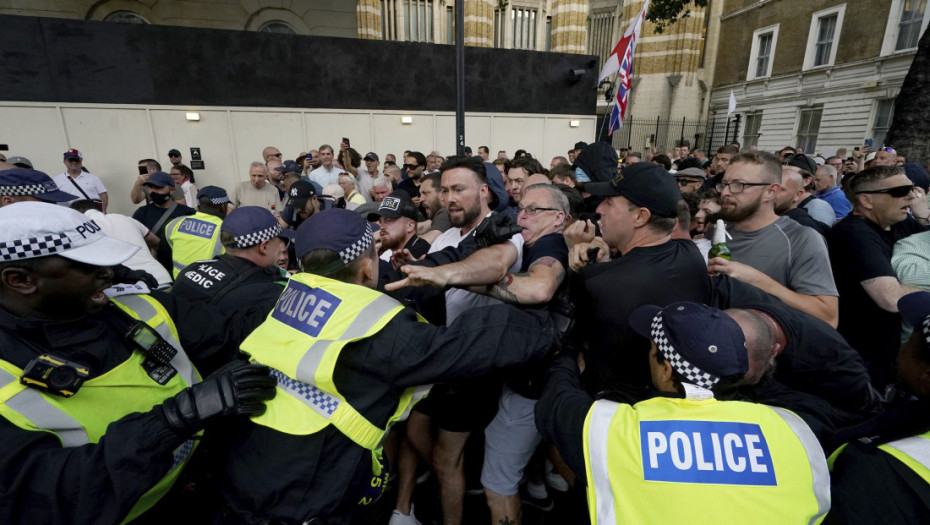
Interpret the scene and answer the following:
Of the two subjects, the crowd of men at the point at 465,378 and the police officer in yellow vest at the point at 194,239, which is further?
the police officer in yellow vest at the point at 194,239

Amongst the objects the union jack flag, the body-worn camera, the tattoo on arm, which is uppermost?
the union jack flag

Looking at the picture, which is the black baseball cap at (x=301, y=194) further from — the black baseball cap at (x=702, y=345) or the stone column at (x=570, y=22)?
the stone column at (x=570, y=22)

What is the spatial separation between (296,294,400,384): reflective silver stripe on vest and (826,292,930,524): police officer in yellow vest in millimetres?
1620

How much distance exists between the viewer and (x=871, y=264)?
2.79 metres

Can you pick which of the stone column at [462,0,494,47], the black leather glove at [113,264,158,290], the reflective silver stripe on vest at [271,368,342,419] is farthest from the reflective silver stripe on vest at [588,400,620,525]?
the stone column at [462,0,494,47]

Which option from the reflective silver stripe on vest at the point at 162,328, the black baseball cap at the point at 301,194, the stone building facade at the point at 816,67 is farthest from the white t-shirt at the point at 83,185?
the stone building facade at the point at 816,67

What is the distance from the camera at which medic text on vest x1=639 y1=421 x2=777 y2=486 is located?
1.22m

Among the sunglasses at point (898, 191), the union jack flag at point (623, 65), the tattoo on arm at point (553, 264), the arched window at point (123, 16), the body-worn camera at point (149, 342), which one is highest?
the arched window at point (123, 16)

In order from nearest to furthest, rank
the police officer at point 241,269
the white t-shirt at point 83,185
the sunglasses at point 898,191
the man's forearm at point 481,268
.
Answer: the man's forearm at point 481,268, the police officer at point 241,269, the sunglasses at point 898,191, the white t-shirt at point 83,185

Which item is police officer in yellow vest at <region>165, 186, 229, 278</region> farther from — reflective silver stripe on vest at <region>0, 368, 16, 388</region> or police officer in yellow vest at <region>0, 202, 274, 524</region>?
reflective silver stripe on vest at <region>0, 368, 16, 388</region>

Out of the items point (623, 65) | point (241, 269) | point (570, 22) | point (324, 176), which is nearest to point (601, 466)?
point (241, 269)

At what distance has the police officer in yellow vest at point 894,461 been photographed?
115 cm

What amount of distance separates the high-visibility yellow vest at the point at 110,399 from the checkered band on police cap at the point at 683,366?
1.89 metres

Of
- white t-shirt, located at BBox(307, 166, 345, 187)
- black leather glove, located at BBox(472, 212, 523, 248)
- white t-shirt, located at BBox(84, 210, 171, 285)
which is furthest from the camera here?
white t-shirt, located at BBox(307, 166, 345, 187)
